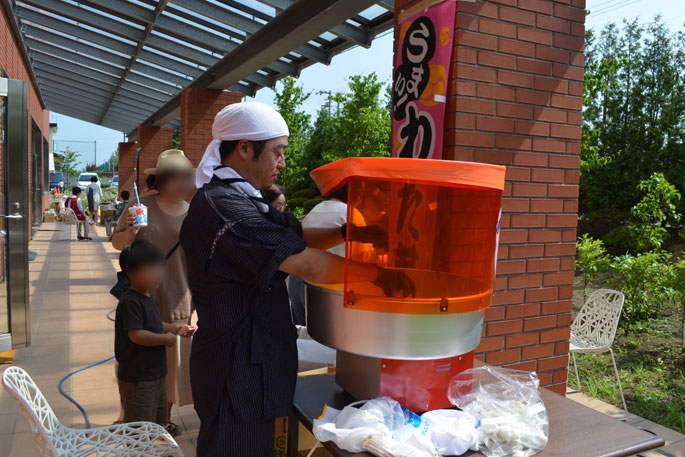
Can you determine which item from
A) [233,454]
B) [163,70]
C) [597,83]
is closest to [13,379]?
[233,454]

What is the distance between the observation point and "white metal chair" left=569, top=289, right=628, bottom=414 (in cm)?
425

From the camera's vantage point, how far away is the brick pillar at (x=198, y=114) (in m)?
Result: 9.07

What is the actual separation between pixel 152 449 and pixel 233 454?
0.71 meters

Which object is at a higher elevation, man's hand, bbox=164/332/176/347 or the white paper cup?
the white paper cup

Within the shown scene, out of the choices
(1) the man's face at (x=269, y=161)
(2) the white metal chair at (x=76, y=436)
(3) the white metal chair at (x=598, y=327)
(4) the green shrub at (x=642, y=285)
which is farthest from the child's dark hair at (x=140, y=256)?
(4) the green shrub at (x=642, y=285)

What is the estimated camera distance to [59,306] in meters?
7.32

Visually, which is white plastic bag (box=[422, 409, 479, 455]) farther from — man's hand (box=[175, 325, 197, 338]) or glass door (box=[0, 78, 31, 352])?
glass door (box=[0, 78, 31, 352])

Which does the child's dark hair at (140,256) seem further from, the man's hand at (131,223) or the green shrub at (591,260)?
the green shrub at (591,260)

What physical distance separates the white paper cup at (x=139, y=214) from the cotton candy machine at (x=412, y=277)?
1559mm

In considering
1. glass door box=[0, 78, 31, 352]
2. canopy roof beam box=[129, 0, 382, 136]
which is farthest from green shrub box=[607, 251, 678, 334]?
glass door box=[0, 78, 31, 352]

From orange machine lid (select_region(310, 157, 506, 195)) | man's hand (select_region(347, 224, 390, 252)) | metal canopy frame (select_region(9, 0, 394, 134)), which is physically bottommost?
man's hand (select_region(347, 224, 390, 252))

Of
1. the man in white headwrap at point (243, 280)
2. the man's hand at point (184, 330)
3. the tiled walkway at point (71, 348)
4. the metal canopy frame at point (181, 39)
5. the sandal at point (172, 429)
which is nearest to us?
the man in white headwrap at point (243, 280)

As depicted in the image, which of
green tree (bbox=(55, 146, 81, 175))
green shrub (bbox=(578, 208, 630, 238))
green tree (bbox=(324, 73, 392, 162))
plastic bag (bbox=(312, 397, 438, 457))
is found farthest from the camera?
green tree (bbox=(55, 146, 81, 175))

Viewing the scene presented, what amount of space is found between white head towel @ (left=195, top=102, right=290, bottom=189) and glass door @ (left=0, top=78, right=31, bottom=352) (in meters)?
4.22
